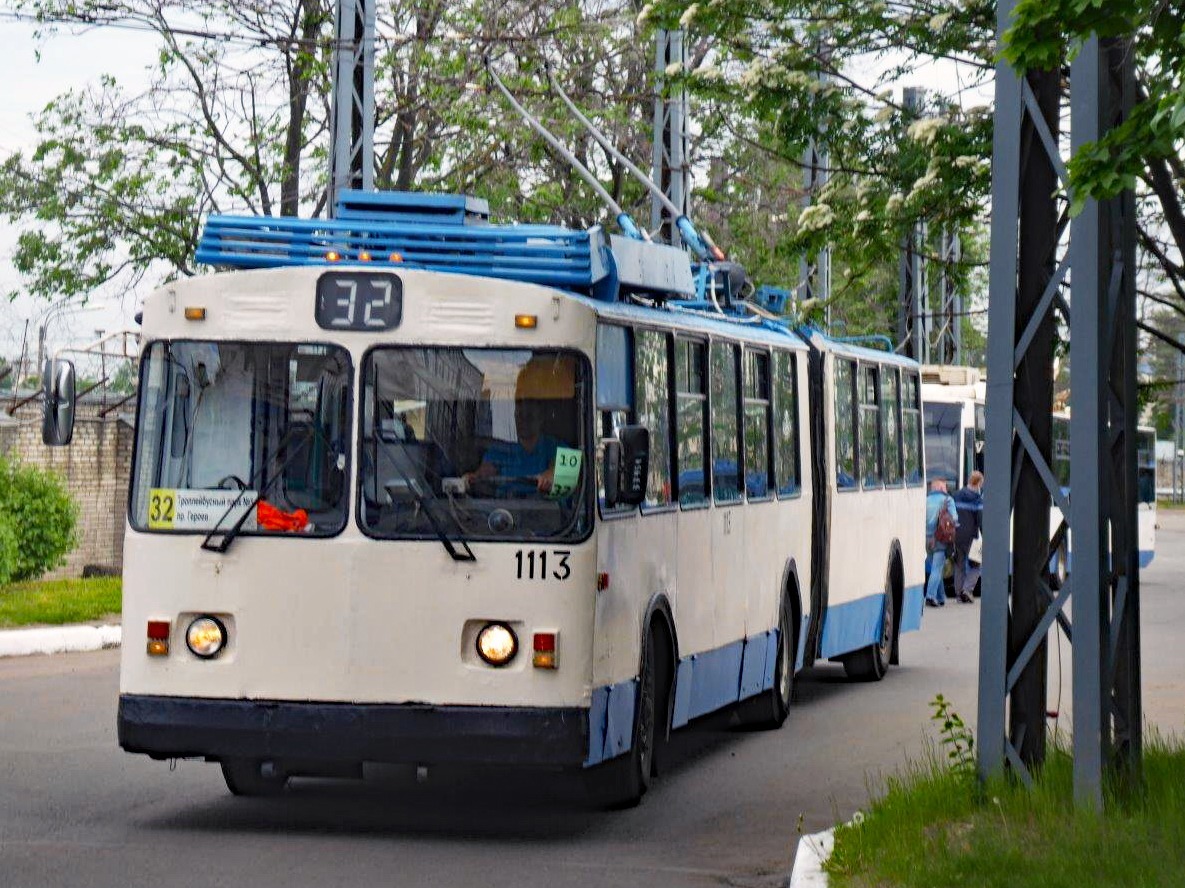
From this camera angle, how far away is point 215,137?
3294 centimetres

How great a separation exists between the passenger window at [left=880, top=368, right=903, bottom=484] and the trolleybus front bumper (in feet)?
33.5

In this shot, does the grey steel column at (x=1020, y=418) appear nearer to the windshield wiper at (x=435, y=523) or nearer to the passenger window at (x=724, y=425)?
the windshield wiper at (x=435, y=523)

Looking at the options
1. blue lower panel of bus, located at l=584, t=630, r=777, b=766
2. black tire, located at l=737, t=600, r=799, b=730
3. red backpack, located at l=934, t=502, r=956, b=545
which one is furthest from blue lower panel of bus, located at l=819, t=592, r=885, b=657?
red backpack, located at l=934, t=502, r=956, b=545

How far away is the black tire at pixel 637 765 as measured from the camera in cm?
1125

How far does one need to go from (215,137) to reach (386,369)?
2319cm

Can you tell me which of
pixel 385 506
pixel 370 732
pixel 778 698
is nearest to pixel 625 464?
pixel 385 506

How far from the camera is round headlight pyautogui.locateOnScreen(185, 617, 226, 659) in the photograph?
10.4 m

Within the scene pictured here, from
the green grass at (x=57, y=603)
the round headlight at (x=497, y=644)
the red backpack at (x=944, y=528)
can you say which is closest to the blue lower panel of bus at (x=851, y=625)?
the round headlight at (x=497, y=644)

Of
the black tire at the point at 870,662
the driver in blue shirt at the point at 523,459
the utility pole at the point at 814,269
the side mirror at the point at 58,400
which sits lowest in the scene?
the black tire at the point at 870,662

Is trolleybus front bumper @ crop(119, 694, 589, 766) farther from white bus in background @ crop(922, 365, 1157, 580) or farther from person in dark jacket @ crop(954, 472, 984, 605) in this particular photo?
white bus in background @ crop(922, 365, 1157, 580)

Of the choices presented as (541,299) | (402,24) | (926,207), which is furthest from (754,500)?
(402,24)

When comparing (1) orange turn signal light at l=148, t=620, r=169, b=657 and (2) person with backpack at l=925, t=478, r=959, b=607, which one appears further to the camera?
(2) person with backpack at l=925, t=478, r=959, b=607

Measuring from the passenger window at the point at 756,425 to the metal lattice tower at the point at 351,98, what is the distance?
8238mm

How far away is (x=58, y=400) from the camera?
10.5m
